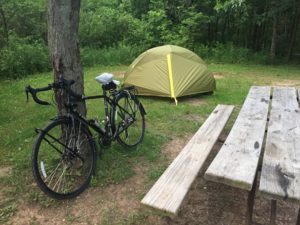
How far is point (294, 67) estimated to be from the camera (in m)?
11.8

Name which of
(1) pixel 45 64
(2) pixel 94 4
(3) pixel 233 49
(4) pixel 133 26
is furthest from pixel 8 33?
(3) pixel 233 49

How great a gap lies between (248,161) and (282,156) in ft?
0.89

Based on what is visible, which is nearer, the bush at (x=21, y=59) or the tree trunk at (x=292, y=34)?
the bush at (x=21, y=59)

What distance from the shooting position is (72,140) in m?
2.94

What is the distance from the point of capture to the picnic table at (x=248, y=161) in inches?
74.7

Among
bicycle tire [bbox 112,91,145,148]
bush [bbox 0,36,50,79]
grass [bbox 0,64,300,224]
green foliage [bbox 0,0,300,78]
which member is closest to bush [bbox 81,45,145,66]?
green foliage [bbox 0,0,300,78]

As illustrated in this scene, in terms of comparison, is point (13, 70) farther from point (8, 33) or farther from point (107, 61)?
point (107, 61)

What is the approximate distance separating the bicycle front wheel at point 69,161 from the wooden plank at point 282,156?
1.70 metres

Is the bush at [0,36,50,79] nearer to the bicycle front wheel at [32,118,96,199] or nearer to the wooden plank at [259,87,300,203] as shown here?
the bicycle front wheel at [32,118,96,199]

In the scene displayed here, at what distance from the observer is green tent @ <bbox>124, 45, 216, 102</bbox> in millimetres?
6453

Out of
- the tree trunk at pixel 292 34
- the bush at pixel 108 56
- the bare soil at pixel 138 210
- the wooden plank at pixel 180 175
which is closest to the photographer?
the wooden plank at pixel 180 175

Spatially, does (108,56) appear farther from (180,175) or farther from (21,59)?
(180,175)

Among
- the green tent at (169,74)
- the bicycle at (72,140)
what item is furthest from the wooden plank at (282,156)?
the green tent at (169,74)

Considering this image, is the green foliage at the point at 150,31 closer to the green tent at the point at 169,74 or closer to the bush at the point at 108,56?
the bush at the point at 108,56
